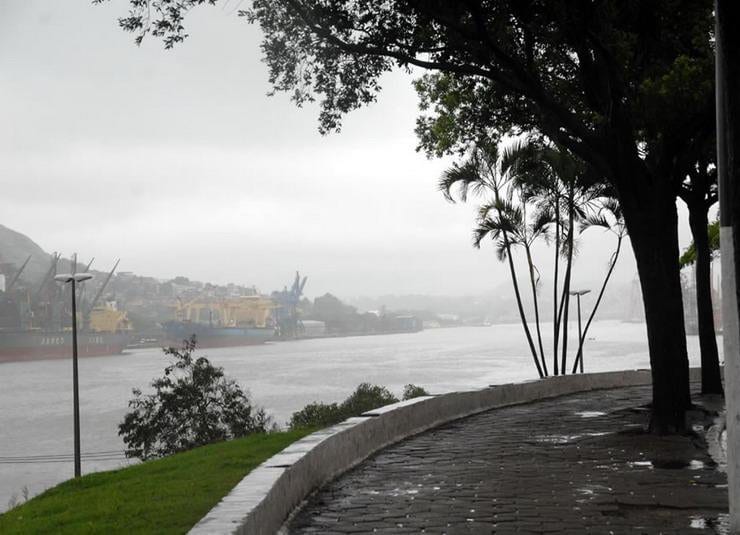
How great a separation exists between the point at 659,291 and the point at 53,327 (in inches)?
4913

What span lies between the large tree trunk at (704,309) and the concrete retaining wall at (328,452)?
2914mm

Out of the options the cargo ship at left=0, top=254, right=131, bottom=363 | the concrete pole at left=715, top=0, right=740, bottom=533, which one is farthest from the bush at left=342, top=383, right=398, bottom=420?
the cargo ship at left=0, top=254, right=131, bottom=363

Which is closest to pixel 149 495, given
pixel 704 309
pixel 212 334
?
pixel 704 309

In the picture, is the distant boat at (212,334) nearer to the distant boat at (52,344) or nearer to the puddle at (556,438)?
the distant boat at (52,344)

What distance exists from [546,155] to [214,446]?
10.5 m

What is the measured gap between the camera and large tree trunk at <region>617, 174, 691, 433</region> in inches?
422

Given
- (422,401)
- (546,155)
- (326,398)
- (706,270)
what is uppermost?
(546,155)

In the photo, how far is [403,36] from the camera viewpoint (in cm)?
1127

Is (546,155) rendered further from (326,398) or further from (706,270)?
(326,398)

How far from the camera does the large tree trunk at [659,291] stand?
10719mm

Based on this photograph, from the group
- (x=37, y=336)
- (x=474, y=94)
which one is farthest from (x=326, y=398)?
(x=37, y=336)

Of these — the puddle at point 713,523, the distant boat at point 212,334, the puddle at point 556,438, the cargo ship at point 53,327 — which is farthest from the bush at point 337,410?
the distant boat at point 212,334

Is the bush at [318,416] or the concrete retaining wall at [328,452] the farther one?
the bush at [318,416]

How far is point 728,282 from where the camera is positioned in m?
5.43
